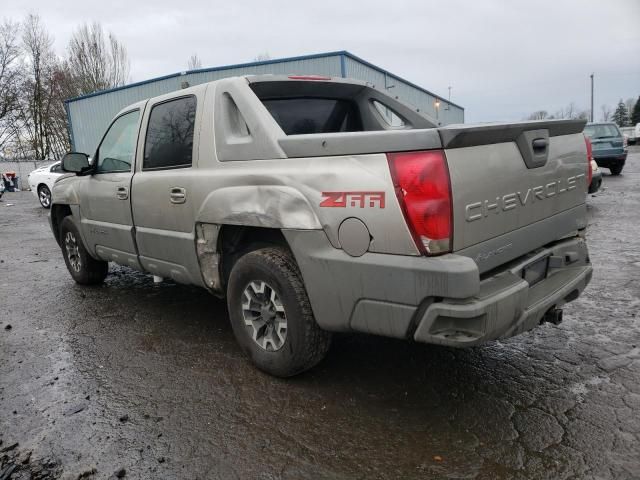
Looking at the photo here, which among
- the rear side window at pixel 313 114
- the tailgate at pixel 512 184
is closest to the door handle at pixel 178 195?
the rear side window at pixel 313 114

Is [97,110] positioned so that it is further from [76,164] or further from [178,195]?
[178,195]

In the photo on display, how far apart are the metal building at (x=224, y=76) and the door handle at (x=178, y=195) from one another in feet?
26.2

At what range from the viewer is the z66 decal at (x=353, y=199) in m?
2.36

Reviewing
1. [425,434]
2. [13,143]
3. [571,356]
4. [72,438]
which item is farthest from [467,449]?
[13,143]

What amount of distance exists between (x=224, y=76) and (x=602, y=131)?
12586 millimetres

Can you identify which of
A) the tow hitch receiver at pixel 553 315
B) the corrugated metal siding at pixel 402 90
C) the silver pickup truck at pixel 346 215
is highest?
the corrugated metal siding at pixel 402 90

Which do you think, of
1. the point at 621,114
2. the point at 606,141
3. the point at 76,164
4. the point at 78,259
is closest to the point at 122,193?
the point at 76,164

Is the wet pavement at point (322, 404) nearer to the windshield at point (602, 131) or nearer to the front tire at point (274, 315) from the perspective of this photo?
the front tire at point (274, 315)

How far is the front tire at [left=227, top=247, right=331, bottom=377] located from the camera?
281 centimetres

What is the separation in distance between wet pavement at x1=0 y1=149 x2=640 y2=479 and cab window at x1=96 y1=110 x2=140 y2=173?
1.43m

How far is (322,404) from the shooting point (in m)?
2.80

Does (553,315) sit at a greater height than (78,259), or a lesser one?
lesser

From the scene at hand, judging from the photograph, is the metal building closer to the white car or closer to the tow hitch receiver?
the white car

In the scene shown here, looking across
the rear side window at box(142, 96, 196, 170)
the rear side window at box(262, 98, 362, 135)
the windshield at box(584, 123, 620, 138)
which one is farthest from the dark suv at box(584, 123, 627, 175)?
the rear side window at box(142, 96, 196, 170)
